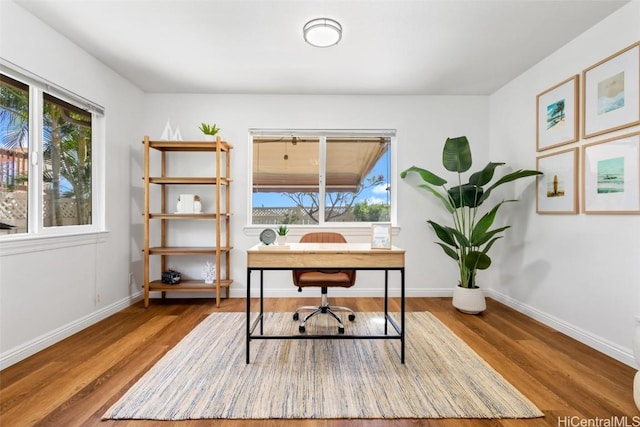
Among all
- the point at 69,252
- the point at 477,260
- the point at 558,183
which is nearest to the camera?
the point at 69,252

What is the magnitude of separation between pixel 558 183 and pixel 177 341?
3632mm

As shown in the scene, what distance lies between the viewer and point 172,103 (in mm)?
3697

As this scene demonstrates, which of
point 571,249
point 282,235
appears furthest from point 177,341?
point 571,249

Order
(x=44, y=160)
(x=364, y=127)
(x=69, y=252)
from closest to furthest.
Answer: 1. (x=44, y=160)
2. (x=69, y=252)
3. (x=364, y=127)

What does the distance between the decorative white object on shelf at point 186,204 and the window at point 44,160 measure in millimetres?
797

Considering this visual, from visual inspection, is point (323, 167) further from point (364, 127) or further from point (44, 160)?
point (44, 160)

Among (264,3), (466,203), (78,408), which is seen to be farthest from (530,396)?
(264,3)

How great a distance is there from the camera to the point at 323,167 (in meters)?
3.84

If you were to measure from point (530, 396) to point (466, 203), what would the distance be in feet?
6.51

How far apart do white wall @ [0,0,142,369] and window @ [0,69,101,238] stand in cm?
Answer: 15

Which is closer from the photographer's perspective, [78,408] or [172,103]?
[78,408]

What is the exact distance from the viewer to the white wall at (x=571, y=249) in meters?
2.15

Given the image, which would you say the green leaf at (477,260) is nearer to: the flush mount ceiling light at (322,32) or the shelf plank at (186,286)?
the flush mount ceiling light at (322,32)

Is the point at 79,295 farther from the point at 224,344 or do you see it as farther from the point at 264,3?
the point at 264,3
